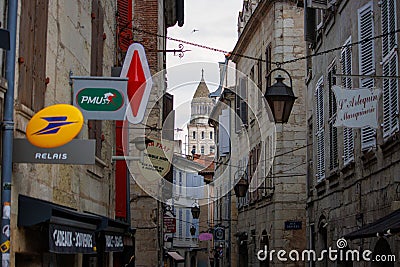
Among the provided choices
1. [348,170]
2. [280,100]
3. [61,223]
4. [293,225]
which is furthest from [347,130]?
[293,225]

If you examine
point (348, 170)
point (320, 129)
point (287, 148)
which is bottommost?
point (348, 170)

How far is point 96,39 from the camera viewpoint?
14016 mm

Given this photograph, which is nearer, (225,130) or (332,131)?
(332,131)

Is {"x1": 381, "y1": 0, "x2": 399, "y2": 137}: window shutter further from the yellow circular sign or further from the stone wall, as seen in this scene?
the stone wall

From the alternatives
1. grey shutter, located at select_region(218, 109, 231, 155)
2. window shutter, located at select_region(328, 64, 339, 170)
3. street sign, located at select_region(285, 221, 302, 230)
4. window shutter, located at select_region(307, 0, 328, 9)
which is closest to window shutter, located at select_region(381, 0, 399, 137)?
window shutter, located at select_region(328, 64, 339, 170)

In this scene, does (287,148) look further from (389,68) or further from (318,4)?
(389,68)

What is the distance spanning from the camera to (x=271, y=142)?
83.0ft

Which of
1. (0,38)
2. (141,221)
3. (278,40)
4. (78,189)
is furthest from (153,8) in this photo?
(0,38)

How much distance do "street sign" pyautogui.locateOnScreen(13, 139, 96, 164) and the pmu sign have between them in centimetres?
328

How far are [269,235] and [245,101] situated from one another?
6.64 metres

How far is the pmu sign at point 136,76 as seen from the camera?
11.4 metres

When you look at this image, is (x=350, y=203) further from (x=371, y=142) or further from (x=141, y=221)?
(x=141, y=221)

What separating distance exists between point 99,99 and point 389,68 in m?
4.40

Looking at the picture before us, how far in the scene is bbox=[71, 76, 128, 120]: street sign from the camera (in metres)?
9.10
